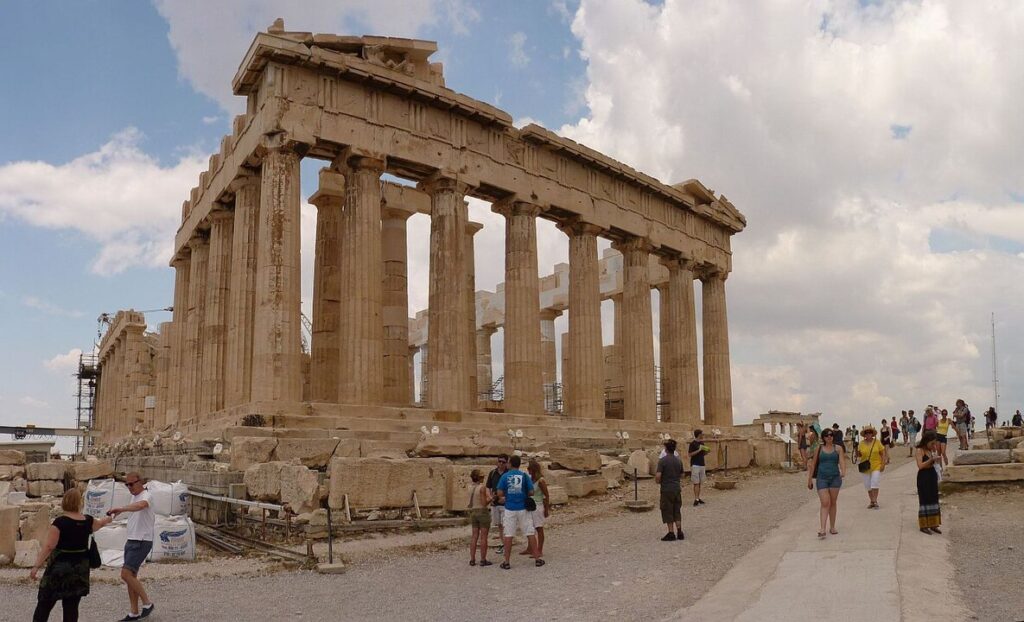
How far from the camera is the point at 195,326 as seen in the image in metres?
31.2

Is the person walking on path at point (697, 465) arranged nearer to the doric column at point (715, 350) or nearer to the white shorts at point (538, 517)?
the white shorts at point (538, 517)

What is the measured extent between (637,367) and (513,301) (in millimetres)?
7294

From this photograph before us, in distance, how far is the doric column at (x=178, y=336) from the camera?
31.9m

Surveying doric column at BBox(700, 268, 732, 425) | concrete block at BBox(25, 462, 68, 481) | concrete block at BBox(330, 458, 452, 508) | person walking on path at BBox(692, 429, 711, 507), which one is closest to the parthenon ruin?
doric column at BBox(700, 268, 732, 425)

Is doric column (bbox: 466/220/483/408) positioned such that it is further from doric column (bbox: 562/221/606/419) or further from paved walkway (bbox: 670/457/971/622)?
paved walkway (bbox: 670/457/971/622)

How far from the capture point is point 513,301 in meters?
29.7

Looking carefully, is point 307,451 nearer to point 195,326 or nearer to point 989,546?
point 989,546

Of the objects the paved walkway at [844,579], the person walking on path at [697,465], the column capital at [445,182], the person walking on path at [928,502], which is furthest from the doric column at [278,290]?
the person walking on path at [928,502]

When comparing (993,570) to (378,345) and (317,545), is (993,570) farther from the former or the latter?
(378,345)

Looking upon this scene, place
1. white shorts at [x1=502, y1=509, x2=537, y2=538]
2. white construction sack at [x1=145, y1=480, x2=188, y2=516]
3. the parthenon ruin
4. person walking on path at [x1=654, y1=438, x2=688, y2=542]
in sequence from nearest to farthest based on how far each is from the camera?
white shorts at [x1=502, y1=509, x2=537, y2=538] < person walking on path at [x1=654, y1=438, x2=688, y2=542] < white construction sack at [x1=145, y1=480, x2=188, y2=516] < the parthenon ruin

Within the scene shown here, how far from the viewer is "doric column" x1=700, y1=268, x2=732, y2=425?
39688mm

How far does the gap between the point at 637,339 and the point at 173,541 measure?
23.1 m

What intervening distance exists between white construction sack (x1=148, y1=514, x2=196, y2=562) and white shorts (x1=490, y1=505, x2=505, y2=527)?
4.80m

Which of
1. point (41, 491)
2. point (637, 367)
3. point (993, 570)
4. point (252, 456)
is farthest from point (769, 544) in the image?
point (637, 367)
